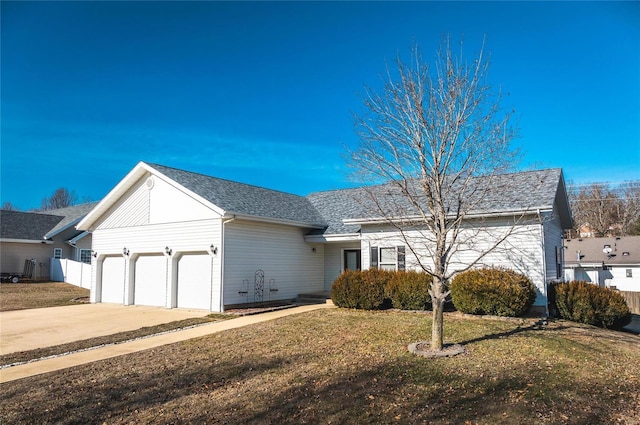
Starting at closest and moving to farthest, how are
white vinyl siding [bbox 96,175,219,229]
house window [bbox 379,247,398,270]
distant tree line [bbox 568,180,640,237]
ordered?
house window [bbox 379,247,398,270], white vinyl siding [bbox 96,175,219,229], distant tree line [bbox 568,180,640,237]

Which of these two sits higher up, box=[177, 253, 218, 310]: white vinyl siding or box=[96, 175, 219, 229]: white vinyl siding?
box=[96, 175, 219, 229]: white vinyl siding

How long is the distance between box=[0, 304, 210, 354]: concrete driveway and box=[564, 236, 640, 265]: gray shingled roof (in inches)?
1146

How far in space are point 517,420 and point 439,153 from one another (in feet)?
17.3

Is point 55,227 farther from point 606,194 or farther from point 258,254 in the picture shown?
point 606,194

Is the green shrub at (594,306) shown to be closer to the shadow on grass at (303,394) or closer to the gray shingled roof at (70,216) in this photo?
the shadow on grass at (303,394)

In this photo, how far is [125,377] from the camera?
7512 millimetres

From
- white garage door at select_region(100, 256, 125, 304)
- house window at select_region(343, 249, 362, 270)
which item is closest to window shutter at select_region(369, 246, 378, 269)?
house window at select_region(343, 249, 362, 270)

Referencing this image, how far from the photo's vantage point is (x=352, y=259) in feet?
64.0

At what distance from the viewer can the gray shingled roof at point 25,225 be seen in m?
28.9

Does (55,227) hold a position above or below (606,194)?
below

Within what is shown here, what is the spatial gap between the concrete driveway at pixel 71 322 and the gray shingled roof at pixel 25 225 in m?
14.9

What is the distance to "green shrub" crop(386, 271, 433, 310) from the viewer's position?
1361cm

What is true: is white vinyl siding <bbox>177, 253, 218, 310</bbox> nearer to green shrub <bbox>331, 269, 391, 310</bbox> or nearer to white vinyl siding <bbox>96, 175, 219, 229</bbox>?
white vinyl siding <bbox>96, 175, 219, 229</bbox>

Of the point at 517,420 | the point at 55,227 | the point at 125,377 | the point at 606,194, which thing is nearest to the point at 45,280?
the point at 55,227
